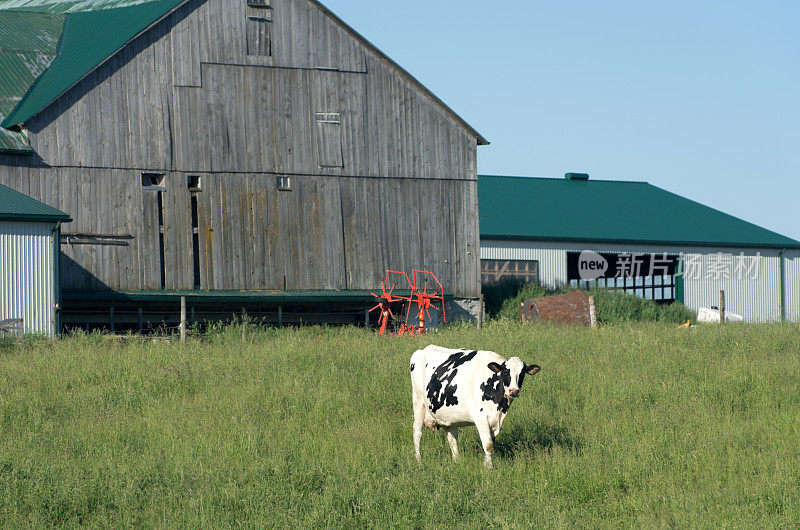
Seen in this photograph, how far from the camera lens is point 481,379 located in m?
11.3

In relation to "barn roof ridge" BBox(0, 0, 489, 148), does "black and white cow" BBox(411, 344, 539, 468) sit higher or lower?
lower

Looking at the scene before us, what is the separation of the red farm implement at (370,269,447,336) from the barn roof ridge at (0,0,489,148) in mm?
5283

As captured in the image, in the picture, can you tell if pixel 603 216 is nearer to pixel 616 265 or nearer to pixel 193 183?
pixel 616 265

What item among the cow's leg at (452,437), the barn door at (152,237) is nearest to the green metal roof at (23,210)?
the barn door at (152,237)

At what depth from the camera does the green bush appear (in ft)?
107

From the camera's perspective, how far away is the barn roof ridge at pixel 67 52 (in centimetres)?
2636

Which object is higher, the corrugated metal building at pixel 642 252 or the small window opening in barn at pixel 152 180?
the small window opening in barn at pixel 152 180

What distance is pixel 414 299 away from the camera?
1145 inches

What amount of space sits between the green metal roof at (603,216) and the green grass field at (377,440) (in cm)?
2020

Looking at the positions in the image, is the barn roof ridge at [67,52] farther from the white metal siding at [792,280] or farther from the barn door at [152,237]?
the white metal siding at [792,280]

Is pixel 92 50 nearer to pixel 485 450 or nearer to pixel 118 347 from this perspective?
pixel 118 347

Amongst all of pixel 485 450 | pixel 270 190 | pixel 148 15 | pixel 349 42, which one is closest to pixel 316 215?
pixel 270 190

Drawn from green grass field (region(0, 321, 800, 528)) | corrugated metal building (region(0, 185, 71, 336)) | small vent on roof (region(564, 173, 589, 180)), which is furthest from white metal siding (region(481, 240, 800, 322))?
corrugated metal building (region(0, 185, 71, 336))

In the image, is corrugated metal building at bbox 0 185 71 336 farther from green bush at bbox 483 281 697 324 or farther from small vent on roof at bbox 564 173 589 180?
small vent on roof at bbox 564 173 589 180
